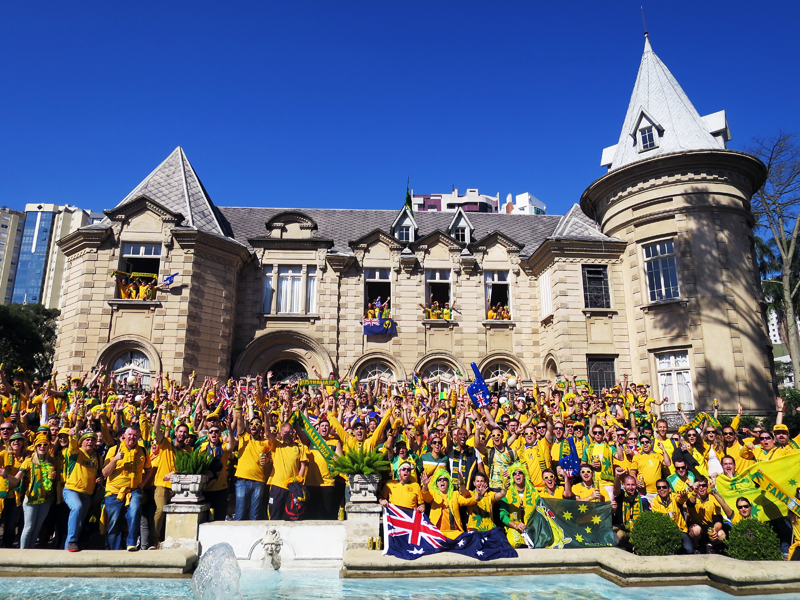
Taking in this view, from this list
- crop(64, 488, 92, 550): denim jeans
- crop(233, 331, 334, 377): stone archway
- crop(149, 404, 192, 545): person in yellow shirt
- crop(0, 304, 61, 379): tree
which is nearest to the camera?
crop(64, 488, 92, 550): denim jeans

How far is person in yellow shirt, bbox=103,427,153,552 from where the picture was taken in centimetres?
764

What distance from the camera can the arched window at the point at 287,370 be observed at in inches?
873

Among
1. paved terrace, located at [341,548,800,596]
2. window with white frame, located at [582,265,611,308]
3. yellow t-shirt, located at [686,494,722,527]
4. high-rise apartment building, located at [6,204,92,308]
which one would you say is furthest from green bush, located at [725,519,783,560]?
high-rise apartment building, located at [6,204,92,308]

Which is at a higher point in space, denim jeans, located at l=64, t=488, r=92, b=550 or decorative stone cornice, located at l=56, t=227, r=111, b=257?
decorative stone cornice, located at l=56, t=227, r=111, b=257

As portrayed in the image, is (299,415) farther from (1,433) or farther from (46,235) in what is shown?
(46,235)

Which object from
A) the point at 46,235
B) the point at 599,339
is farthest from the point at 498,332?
the point at 46,235

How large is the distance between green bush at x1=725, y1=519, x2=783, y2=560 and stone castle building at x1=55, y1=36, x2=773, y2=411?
12.6 meters

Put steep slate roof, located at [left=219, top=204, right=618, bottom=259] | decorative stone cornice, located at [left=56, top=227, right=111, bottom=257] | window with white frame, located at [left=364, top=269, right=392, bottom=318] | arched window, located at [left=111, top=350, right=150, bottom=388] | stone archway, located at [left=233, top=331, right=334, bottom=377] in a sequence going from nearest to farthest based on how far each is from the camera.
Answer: arched window, located at [left=111, top=350, right=150, bottom=388], decorative stone cornice, located at [left=56, top=227, right=111, bottom=257], stone archway, located at [left=233, top=331, right=334, bottom=377], window with white frame, located at [left=364, top=269, right=392, bottom=318], steep slate roof, located at [left=219, top=204, right=618, bottom=259]

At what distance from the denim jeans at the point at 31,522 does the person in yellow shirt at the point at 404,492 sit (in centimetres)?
517

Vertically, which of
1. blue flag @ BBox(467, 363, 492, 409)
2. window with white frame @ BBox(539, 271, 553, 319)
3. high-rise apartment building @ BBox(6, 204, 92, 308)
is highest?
high-rise apartment building @ BBox(6, 204, 92, 308)

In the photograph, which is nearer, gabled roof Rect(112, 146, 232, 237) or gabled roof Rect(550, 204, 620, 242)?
gabled roof Rect(550, 204, 620, 242)

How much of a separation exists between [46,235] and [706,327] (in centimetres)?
14033

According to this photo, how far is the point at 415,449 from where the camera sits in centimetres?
931

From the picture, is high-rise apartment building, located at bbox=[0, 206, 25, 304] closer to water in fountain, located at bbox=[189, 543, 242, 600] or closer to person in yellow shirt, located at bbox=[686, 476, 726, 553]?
water in fountain, located at bbox=[189, 543, 242, 600]
